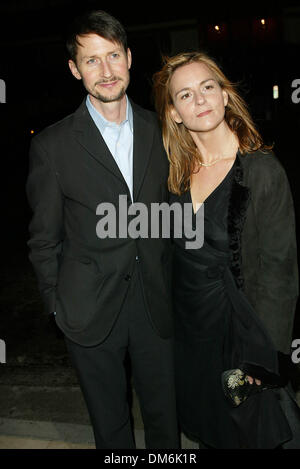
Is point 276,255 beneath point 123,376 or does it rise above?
above

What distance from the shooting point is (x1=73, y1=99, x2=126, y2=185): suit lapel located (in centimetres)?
213

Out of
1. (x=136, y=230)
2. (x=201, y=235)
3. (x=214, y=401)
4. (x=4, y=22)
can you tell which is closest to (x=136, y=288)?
(x=136, y=230)

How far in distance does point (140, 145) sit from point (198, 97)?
1.18 ft

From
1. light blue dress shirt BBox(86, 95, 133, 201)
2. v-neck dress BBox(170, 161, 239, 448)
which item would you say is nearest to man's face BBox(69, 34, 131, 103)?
light blue dress shirt BBox(86, 95, 133, 201)

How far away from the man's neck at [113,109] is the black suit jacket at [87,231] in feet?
0.21

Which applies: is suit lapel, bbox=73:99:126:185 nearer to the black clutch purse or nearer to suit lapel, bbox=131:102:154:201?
suit lapel, bbox=131:102:154:201

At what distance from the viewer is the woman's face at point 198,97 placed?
211 cm

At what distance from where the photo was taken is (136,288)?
7.45 ft

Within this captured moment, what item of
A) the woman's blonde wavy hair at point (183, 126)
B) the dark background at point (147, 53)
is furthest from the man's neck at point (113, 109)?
the dark background at point (147, 53)

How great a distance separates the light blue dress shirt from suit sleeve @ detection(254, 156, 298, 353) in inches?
26.3

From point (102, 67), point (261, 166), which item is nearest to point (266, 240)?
point (261, 166)

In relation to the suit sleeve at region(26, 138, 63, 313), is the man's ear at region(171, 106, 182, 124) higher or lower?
higher

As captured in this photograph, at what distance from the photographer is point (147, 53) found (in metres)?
18.7

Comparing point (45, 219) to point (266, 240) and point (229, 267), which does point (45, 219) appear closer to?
point (229, 267)
